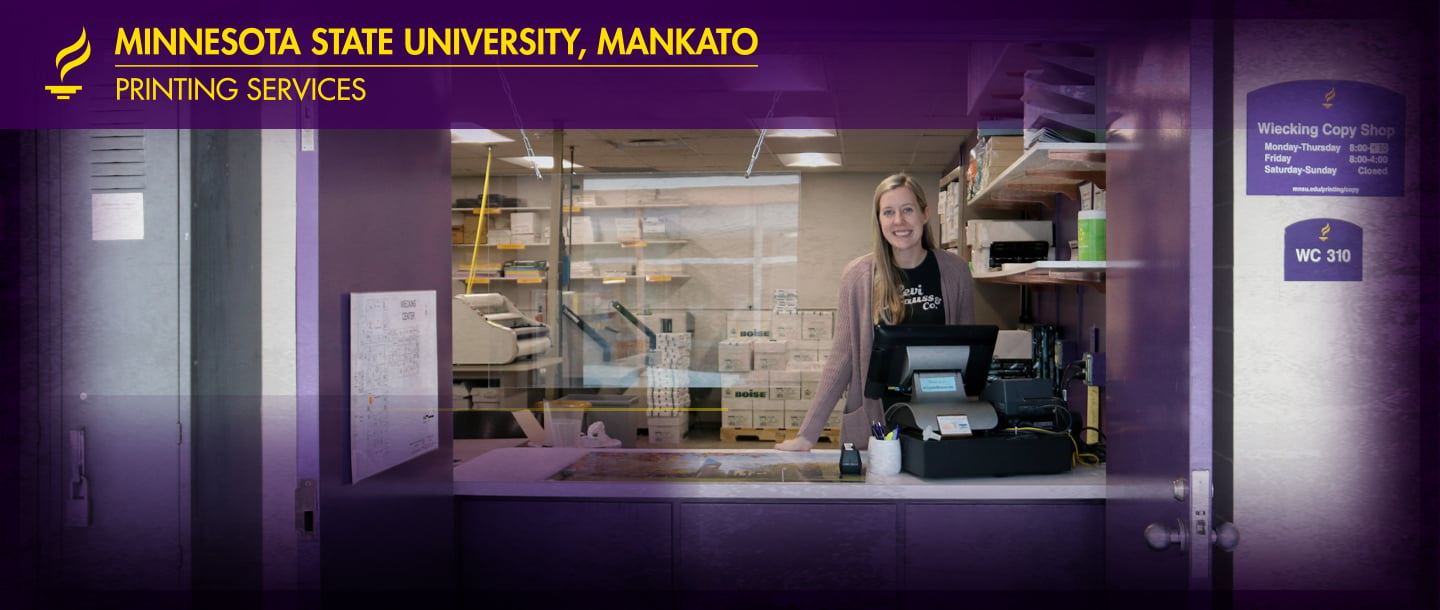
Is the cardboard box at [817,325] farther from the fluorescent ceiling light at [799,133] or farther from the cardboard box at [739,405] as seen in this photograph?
the fluorescent ceiling light at [799,133]

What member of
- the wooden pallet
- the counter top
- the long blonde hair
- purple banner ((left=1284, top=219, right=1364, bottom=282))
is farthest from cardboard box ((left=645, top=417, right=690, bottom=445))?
purple banner ((left=1284, top=219, right=1364, bottom=282))

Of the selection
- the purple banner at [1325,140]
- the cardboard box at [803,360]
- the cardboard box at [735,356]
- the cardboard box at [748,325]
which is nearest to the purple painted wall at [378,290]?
the purple banner at [1325,140]

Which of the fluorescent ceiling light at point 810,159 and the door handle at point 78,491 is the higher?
the fluorescent ceiling light at point 810,159

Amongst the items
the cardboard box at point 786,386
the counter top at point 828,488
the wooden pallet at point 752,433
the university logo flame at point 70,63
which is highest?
the university logo flame at point 70,63

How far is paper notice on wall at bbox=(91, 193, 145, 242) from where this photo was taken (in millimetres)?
1978

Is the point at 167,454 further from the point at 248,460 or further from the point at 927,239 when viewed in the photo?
the point at 927,239

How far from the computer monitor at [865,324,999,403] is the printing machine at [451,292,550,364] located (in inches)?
173

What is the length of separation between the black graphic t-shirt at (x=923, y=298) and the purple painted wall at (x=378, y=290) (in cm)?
169

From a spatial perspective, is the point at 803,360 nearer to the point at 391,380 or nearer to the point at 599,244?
the point at 599,244

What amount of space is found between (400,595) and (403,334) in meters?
0.67

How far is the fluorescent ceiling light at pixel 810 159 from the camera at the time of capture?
8.62 m

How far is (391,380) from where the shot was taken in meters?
2.28

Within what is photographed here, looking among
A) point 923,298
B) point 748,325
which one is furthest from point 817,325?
point 923,298

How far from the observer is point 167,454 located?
198 centimetres
